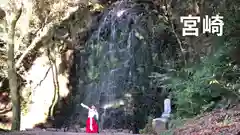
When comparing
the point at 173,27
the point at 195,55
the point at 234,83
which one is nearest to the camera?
the point at 234,83

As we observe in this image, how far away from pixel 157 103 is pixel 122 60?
1.68 m

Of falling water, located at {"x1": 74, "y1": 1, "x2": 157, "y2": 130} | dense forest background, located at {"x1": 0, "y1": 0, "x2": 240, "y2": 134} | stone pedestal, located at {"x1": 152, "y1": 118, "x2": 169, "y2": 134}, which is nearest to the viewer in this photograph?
dense forest background, located at {"x1": 0, "y1": 0, "x2": 240, "y2": 134}

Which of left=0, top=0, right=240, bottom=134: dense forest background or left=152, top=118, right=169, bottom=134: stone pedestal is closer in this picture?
left=0, top=0, right=240, bottom=134: dense forest background

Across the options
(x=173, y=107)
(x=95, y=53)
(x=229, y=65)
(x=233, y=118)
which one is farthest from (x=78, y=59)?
(x=233, y=118)

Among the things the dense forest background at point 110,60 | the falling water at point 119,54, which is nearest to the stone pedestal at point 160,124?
the dense forest background at point 110,60

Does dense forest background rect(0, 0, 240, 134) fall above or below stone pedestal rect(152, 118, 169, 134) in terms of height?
above

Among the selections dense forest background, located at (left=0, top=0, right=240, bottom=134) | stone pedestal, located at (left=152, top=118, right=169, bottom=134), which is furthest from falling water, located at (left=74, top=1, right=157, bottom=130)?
stone pedestal, located at (left=152, top=118, right=169, bottom=134)

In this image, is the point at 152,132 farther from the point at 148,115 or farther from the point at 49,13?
the point at 49,13

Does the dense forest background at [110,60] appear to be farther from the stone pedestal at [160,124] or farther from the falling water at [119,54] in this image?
the stone pedestal at [160,124]

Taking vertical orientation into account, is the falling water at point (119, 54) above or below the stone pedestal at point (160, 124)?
above

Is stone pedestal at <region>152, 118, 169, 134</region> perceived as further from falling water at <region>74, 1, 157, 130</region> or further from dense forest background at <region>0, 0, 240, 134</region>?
falling water at <region>74, 1, 157, 130</region>

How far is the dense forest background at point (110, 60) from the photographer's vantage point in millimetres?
7863

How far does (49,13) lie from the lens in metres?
11.9

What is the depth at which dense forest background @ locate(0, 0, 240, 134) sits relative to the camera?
25.8 feet
